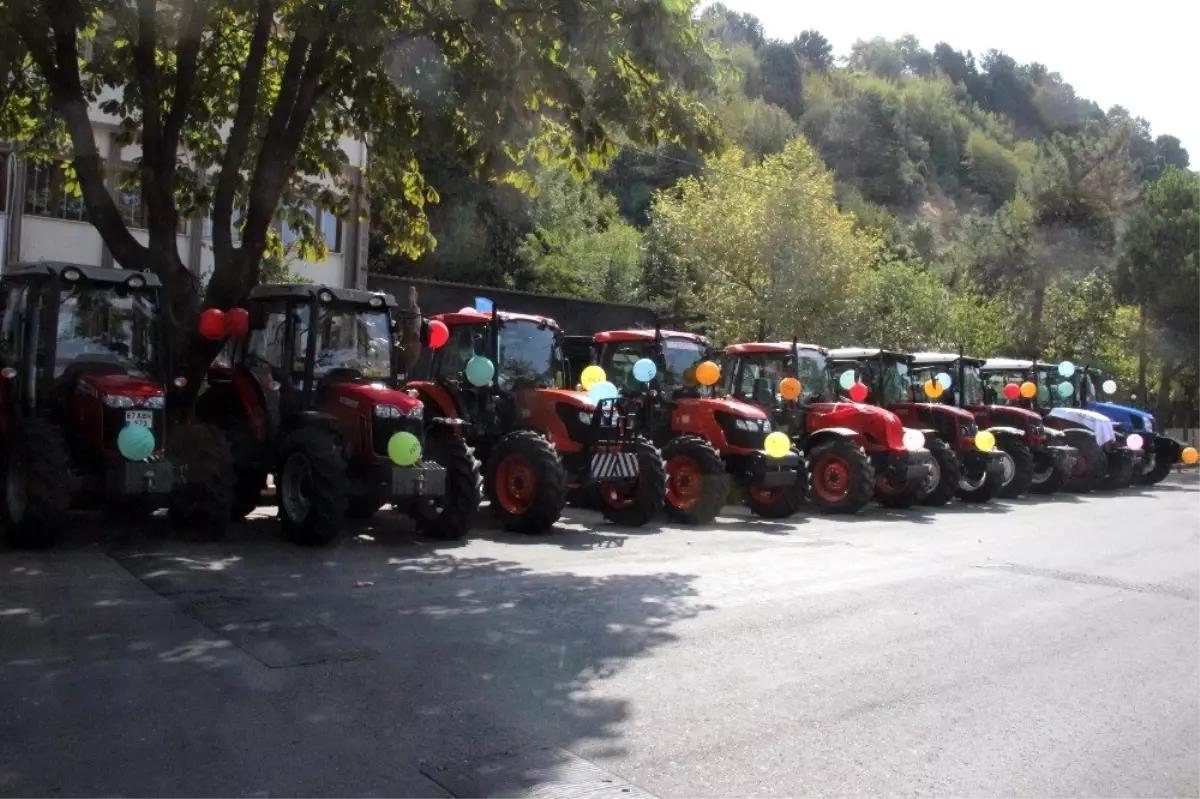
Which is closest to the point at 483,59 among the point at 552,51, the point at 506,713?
the point at 552,51

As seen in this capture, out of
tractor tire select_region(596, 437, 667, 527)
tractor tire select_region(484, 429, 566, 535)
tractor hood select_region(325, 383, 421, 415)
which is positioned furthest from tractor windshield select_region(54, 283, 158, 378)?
tractor tire select_region(596, 437, 667, 527)

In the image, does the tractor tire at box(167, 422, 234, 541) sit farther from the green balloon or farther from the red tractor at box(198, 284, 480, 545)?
the green balloon

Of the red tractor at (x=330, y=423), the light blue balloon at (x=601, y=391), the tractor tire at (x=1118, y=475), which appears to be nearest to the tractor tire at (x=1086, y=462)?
the tractor tire at (x=1118, y=475)

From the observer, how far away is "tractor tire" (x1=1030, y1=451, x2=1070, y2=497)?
21.3m

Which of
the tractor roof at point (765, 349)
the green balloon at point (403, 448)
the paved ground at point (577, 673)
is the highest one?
the tractor roof at point (765, 349)

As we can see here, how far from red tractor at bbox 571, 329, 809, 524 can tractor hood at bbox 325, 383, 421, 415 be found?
13.7ft

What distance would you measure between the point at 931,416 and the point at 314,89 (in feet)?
37.2

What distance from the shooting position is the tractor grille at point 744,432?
595 inches

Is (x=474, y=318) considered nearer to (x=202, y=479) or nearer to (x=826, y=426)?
(x=202, y=479)

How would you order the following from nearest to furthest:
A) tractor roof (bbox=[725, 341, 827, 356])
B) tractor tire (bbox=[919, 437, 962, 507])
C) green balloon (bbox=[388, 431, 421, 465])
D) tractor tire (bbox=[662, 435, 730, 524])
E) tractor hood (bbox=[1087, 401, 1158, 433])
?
green balloon (bbox=[388, 431, 421, 465]), tractor tire (bbox=[662, 435, 730, 524]), tractor roof (bbox=[725, 341, 827, 356]), tractor tire (bbox=[919, 437, 962, 507]), tractor hood (bbox=[1087, 401, 1158, 433])

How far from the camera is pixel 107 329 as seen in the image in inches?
428

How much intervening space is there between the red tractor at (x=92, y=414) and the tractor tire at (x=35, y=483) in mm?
12

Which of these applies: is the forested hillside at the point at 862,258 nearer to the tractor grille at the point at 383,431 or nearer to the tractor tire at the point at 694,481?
the tractor tire at the point at 694,481

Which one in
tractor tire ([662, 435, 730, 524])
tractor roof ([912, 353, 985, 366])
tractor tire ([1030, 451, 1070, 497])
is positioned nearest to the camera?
tractor tire ([662, 435, 730, 524])
